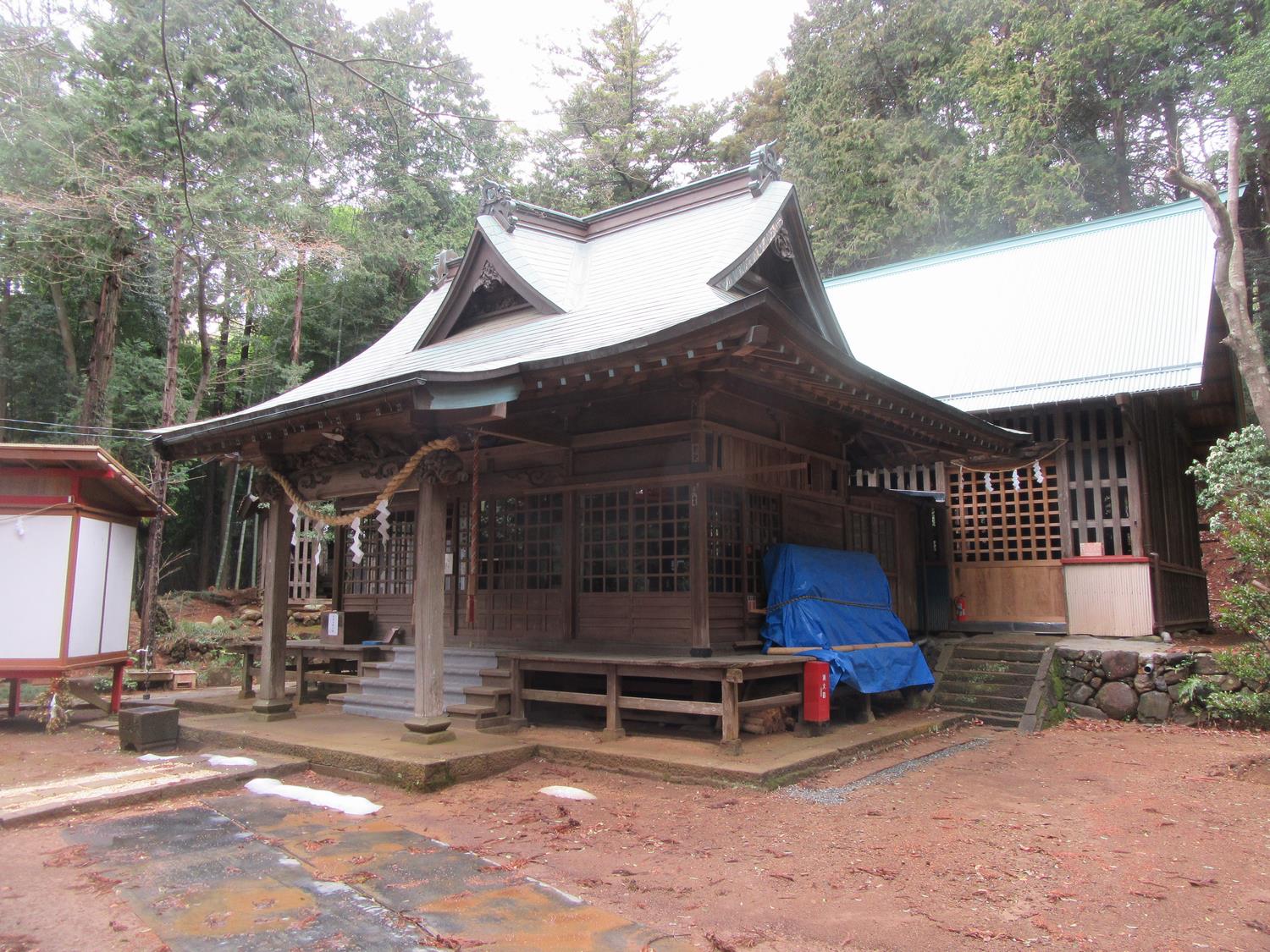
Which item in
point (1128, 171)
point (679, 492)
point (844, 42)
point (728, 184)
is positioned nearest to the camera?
point (679, 492)

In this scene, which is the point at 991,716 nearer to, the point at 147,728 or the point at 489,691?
the point at 489,691

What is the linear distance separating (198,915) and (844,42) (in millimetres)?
32774

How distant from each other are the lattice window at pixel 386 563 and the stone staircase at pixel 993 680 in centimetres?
745

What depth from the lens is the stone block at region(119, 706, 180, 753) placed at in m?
8.52

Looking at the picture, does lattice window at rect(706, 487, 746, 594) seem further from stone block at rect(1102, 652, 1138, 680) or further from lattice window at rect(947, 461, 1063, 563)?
lattice window at rect(947, 461, 1063, 563)

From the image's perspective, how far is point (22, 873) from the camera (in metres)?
4.76

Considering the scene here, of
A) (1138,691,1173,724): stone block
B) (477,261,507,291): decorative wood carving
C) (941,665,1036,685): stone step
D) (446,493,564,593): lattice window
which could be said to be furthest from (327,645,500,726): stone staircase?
(1138,691,1173,724): stone block

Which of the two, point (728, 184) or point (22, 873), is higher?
point (728, 184)

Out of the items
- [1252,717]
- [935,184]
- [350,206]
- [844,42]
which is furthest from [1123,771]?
[844,42]

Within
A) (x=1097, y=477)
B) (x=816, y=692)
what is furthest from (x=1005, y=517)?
(x=816, y=692)

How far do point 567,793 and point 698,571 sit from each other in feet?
8.85

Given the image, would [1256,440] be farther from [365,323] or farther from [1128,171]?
[365,323]

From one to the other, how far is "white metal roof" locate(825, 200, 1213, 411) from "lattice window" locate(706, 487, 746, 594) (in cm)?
619

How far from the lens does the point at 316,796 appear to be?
6523mm
